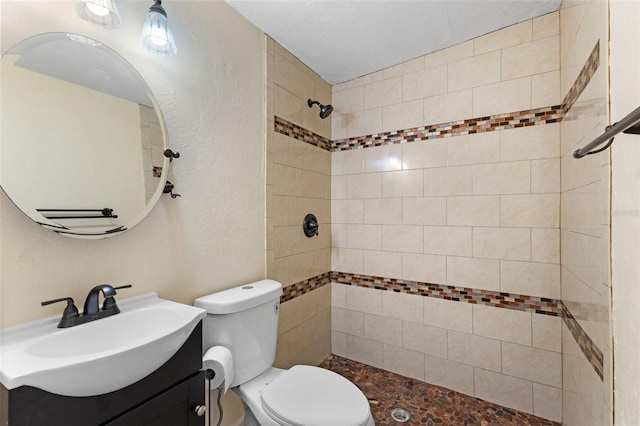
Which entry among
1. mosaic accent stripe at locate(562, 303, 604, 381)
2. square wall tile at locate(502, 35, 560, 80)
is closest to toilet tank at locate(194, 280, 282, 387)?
mosaic accent stripe at locate(562, 303, 604, 381)

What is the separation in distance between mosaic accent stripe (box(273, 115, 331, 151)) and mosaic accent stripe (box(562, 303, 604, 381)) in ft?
5.90

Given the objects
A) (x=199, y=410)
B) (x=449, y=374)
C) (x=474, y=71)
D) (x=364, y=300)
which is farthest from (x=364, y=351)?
(x=474, y=71)

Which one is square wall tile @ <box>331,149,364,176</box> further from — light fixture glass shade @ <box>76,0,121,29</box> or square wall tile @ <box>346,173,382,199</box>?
light fixture glass shade @ <box>76,0,121,29</box>

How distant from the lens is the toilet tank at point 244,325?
1285mm

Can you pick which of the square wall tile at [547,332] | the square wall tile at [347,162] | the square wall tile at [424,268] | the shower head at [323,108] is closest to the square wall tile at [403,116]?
the square wall tile at [347,162]

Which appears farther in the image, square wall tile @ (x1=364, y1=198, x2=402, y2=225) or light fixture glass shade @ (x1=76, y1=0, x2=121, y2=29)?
square wall tile @ (x1=364, y1=198, x2=402, y2=225)

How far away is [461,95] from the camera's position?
75.0 inches

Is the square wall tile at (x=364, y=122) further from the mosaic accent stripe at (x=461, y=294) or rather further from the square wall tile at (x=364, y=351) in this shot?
Result: the square wall tile at (x=364, y=351)

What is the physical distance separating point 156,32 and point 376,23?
3.85 feet

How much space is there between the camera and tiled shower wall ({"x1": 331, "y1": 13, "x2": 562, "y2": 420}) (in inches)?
66.1

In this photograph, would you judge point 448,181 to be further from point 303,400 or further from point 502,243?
point 303,400

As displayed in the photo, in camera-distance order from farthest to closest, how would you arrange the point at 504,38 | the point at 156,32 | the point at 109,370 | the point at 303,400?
the point at 504,38 < the point at 303,400 < the point at 156,32 < the point at 109,370

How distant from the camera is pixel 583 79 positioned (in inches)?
46.9

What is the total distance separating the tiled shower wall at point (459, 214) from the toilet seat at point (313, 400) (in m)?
0.96
